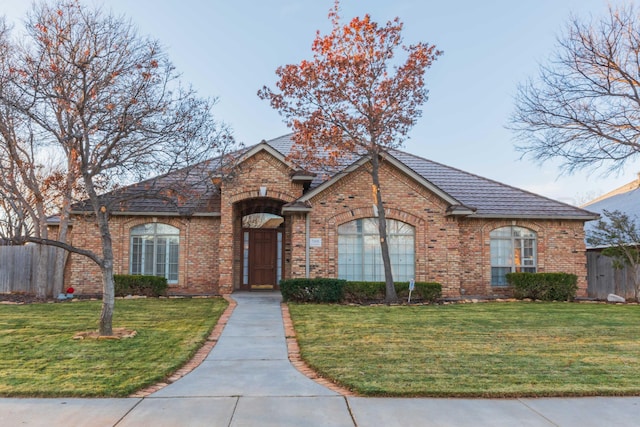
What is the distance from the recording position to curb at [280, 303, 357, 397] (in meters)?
6.16

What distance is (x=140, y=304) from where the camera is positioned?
46.1 feet

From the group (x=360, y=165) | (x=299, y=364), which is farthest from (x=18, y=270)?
(x=299, y=364)

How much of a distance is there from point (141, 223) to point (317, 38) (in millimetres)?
8962

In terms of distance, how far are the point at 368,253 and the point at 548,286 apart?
250 inches

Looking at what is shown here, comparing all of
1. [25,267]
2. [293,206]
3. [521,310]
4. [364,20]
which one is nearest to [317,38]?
[364,20]

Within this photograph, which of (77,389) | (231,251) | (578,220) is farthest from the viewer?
(578,220)

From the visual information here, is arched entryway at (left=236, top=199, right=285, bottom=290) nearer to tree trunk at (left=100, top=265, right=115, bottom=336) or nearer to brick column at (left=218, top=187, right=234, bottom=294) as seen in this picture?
brick column at (left=218, top=187, right=234, bottom=294)

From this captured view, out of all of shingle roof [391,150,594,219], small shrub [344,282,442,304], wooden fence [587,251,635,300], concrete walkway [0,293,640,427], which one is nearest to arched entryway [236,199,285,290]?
small shrub [344,282,442,304]

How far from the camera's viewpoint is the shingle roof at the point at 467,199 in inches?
687

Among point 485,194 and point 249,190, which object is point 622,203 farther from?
point 249,190

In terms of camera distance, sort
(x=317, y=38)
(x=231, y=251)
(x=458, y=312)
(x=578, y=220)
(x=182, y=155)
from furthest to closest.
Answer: (x=578, y=220) < (x=231, y=251) < (x=317, y=38) < (x=458, y=312) < (x=182, y=155)

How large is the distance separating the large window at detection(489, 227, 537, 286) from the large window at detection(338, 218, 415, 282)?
12.0 feet

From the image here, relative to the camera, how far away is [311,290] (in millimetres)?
14422

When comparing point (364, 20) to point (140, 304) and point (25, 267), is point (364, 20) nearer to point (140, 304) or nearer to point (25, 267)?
point (140, 304)
